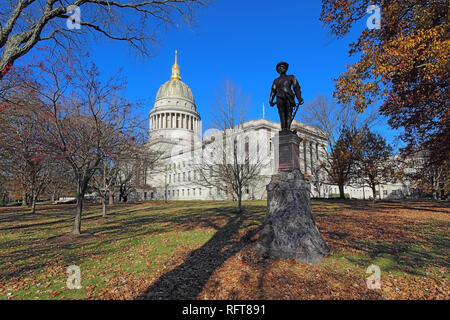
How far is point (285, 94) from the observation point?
723 cm

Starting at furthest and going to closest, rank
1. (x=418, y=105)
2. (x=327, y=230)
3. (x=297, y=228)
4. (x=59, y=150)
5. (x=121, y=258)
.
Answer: (x=418, y=105) < (x=59, y=150) < (x=327, y=230) < (x=121, y=258) < (x=297, y=228)

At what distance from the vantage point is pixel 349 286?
14.0 ft

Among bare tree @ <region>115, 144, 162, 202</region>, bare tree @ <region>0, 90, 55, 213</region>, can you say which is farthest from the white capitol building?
bare tree @ <region>0, 90, 55, 213</region>

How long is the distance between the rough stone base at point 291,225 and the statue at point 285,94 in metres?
2.02

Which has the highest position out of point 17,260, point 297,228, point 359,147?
point 359,147

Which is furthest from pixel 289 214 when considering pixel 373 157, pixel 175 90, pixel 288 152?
pixel 175 90

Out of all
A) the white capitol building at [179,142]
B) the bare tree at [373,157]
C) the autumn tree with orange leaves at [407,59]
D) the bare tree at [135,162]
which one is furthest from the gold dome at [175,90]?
the autumn tree with orange leaves at [407,59]

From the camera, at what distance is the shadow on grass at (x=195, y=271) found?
428 centimetres

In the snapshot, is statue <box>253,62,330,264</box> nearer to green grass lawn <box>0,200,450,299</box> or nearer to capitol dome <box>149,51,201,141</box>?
green grass lawn <box>0,200,450,299</box>

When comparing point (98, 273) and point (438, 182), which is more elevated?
point (438, 182)

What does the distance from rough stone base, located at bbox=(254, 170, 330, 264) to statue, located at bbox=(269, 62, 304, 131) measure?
2018 mm

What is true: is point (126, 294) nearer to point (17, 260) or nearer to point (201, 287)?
point (201, 287)
